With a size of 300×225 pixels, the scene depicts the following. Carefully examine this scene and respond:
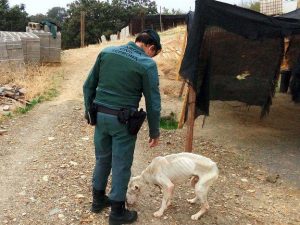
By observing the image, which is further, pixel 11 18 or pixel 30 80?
pixel 11 18

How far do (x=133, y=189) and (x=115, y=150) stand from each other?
0.62 metres

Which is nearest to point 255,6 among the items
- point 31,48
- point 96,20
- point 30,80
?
point 31,48

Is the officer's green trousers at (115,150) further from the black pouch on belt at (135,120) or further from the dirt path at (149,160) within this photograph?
the dirt path at (149,160)

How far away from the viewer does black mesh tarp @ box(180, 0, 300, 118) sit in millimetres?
5473

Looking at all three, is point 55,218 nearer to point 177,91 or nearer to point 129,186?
point 129,186

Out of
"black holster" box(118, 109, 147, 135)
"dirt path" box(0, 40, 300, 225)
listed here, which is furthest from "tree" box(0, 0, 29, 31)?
"black holster" box(118, 109, 147, 135)

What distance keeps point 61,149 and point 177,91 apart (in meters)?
4.96

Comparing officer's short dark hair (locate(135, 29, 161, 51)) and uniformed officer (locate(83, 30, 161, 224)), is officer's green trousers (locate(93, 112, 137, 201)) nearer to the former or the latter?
uniformed officer (locate(83, 30, 161, 224))

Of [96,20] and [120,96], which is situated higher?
[96,20]

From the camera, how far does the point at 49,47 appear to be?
13750 millimetres

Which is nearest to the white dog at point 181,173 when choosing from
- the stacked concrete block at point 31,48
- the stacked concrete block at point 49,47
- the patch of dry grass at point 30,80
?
the patch of dry grass at point 30,80

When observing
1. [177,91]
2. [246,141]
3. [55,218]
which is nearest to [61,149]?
[55,218]

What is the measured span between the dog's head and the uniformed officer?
0.21 m

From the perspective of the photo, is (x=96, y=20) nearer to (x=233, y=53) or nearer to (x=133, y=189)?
(x=233, y=53)
